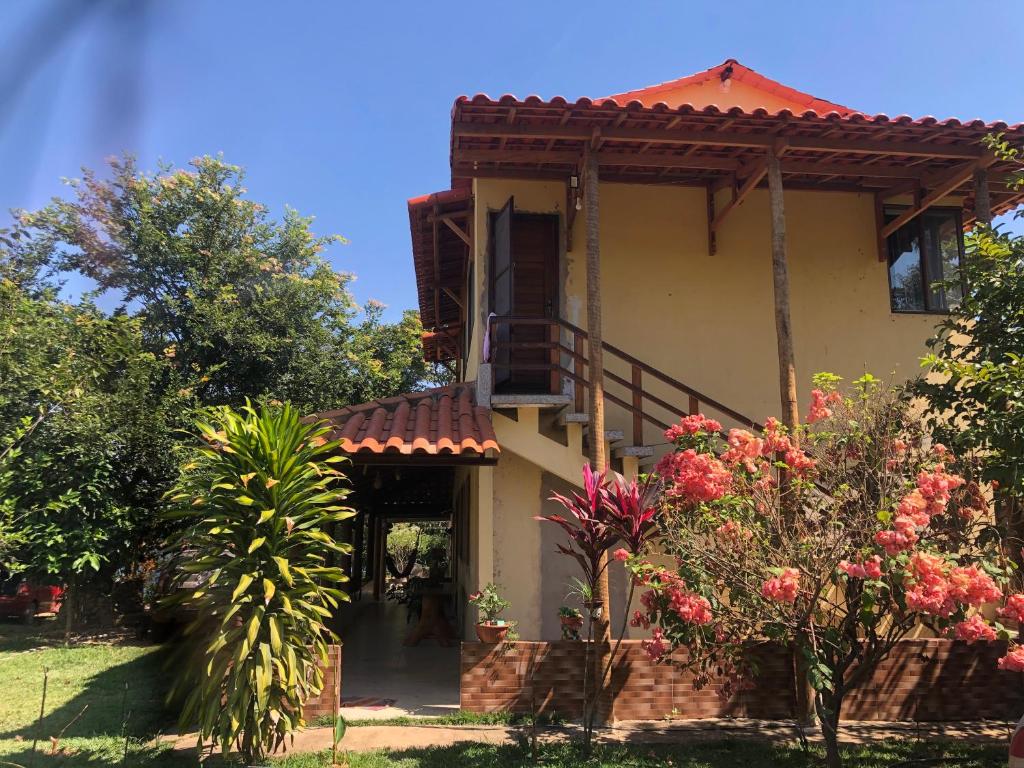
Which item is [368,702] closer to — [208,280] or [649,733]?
[649,733]

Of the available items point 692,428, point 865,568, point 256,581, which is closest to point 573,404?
point 692,428

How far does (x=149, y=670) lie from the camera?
28.7ft

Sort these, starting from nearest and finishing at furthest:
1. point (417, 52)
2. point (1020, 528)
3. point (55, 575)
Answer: point (1020, 528) → point (417, 52) → point (55, 575)

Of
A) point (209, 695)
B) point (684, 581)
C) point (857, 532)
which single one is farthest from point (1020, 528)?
point (209, 695)

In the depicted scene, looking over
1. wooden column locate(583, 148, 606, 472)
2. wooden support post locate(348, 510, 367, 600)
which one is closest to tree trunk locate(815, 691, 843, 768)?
wooden column locate(583, 148, 606, 472)

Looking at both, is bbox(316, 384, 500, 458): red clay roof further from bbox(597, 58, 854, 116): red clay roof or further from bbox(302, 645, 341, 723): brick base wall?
bbox(597, 58, 854, 116): red clay roof

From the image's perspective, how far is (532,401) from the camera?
761 cm

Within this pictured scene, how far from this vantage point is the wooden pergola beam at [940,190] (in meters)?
7.75

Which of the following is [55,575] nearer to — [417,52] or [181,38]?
[417,52]

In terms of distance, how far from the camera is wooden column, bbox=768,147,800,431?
6.91 metres

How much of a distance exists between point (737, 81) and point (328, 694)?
920 cm

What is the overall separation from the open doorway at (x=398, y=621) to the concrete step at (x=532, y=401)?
1.54 metres

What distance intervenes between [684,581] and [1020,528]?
130 inches

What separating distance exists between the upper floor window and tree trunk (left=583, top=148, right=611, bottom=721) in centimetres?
504
